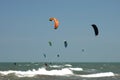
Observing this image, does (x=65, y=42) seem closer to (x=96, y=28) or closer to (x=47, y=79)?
(x=96, y=28)

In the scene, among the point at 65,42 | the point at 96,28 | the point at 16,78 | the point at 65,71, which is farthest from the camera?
the point at 65,71

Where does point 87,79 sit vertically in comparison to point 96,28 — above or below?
below

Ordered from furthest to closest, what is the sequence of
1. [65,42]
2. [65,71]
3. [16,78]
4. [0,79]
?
1. [65,71]
2. [16,78]
3. [0,79]
4. [65,42]

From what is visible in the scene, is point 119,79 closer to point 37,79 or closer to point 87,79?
point 87,79

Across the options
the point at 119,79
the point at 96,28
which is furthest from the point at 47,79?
the point at 96,28

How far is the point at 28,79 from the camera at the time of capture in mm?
28359

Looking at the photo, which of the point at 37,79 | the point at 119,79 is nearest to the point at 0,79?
the point at 37,79

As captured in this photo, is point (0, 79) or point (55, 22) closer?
point (55, 22)

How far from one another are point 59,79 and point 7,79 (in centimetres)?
406

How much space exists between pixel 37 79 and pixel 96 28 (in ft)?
45.3

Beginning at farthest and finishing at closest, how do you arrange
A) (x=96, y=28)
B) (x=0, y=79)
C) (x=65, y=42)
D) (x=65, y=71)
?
1. (x=65, y=71)
2. (x=0, y=79)
3. (x=65, y=42)
4. (x=96, y=28)

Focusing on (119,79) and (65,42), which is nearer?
(65,42)

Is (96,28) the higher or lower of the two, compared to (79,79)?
higher

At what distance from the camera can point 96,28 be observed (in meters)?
15.2
